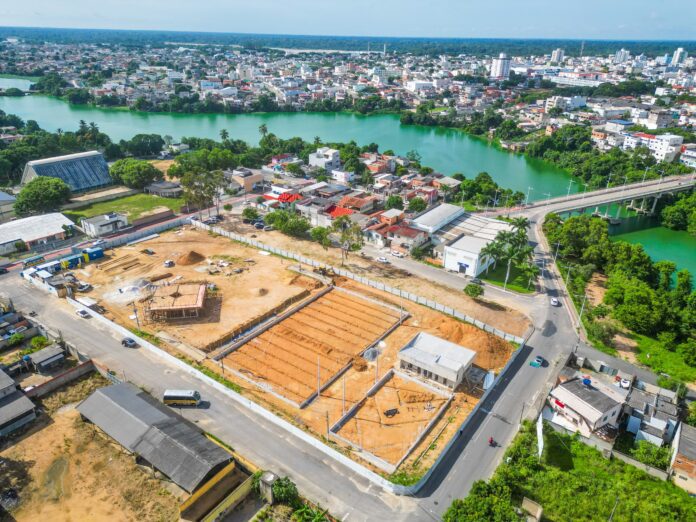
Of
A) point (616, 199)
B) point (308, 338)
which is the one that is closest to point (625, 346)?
point (308, 338)

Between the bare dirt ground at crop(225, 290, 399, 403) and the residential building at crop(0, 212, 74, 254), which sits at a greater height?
the residential building at crop(0, 212, 74, 254)

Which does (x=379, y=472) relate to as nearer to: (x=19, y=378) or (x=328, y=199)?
(x=19, y=378)

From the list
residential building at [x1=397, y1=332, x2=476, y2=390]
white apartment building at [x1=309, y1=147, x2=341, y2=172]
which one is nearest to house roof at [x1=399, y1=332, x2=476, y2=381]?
residential building at [x1=397, y1=332, x2=476, y2=390]

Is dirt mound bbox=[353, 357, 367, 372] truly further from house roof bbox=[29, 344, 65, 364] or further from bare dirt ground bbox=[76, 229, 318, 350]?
house roof bbox=[29, 344, 65, 364]

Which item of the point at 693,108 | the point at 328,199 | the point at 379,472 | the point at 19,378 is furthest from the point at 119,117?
the point at 693,108

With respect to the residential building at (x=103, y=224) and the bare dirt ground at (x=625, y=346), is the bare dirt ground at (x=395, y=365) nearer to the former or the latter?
the bare dirt ground at (x=625, y=346)

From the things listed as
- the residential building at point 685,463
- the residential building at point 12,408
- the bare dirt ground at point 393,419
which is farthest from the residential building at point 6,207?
the residential building at point 685,463
